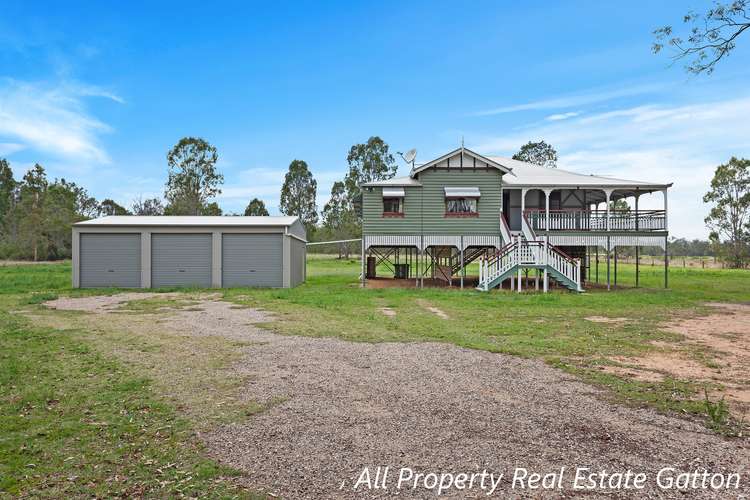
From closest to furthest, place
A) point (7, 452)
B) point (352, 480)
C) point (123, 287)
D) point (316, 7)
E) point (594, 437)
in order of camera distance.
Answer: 1. point (352, 480)
2. point (7, 452)
3. point (594, 437)
4. point (316, 7)
5. point (123, 287)

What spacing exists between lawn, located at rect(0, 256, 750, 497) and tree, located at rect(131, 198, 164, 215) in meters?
49.2

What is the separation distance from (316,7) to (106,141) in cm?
2387

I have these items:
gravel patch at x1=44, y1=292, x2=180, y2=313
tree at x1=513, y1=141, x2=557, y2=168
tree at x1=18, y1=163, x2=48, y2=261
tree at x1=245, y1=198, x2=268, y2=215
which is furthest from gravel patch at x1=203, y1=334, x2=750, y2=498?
tree at x1=245, y1=198, x2=268, y2=215

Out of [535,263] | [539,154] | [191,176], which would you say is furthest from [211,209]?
[535,263]

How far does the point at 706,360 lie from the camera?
7629 mm

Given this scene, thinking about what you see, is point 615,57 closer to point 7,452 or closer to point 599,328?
point 599,328

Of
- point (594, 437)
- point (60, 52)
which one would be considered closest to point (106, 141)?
point (60, 52)

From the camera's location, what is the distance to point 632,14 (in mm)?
14742

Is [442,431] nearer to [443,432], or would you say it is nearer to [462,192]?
[443,432]

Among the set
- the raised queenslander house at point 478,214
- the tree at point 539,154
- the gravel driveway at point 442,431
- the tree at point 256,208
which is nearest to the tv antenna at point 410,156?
the raised queenslander house at point 478,214

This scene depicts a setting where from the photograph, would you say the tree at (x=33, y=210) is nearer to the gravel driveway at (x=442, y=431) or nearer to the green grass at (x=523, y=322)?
the green grass at (x=523, y=322)

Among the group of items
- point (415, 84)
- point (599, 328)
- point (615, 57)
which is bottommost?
point (599, 328)

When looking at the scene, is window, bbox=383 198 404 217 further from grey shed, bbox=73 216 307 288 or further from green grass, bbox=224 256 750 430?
grey shed, bbox=73 216 307 288

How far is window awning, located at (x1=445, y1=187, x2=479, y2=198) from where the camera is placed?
69.1 ft
